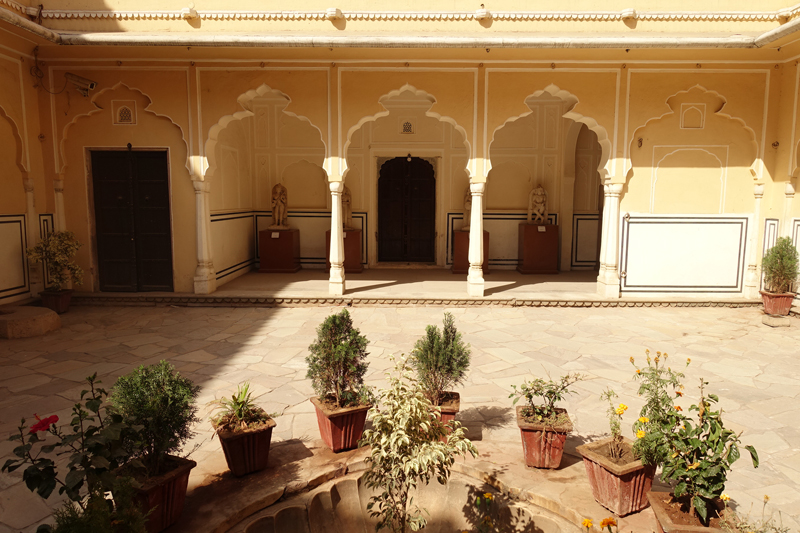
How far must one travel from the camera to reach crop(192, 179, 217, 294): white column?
9.02m

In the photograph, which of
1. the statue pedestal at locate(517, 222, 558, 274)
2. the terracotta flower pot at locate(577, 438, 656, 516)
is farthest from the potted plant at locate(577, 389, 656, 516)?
the statue pedestal at locate(517, 222, 558, 274)

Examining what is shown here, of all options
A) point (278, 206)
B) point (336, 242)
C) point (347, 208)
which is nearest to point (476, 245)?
point (336, 242)

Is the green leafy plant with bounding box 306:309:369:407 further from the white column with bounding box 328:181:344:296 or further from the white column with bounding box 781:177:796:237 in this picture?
the white column with bounding box 781:177:796:237

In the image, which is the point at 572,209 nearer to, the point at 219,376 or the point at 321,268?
the point at 321,268

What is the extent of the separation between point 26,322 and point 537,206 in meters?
9.34

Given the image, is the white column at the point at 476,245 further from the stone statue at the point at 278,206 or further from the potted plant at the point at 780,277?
the stone statue at the point at 278,206

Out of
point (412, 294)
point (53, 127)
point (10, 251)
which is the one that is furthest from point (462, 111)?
point (10, 251)

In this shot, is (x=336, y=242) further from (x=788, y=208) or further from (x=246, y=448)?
(x=788, y=208)

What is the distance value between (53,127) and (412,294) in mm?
6441

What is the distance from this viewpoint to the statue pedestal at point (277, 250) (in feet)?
37.4

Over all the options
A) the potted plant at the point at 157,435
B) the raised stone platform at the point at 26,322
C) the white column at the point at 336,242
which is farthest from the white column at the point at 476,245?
the potted plant at the point at 157,435

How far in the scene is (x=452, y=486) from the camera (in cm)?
346

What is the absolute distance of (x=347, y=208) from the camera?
39.1 ft

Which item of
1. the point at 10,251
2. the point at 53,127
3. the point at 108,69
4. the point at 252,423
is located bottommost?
the point at 252,423
